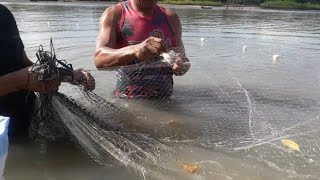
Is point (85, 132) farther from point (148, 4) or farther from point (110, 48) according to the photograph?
point (148, 4)

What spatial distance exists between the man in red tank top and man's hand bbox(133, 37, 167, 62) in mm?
559

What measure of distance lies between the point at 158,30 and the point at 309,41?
944 centimetres

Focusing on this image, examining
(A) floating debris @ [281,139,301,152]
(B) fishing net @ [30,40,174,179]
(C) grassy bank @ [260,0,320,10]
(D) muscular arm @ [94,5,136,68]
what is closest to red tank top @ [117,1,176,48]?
(D) muscular arm @ [94,5,136,68]

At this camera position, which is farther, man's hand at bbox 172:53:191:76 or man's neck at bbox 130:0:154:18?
man's neck at bbox 130:0:154:18

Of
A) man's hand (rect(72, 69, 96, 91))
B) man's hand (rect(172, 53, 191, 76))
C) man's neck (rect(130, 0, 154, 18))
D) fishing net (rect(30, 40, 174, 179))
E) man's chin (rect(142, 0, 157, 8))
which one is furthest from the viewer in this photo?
man's neck (rect(130, 0, 154, 18))

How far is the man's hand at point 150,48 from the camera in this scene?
3.88 m

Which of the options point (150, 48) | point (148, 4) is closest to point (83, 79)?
point (150, 48)

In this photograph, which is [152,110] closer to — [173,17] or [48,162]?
[173,17]

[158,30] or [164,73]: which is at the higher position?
[158,30]

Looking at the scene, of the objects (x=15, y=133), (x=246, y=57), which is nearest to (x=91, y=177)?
(x=15, y=133)

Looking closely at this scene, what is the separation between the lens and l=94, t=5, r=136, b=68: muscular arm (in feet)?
14.4

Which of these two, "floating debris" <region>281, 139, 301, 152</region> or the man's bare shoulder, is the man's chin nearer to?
the man's bare shoulder

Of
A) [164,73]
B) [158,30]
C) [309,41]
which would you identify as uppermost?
[158,30]

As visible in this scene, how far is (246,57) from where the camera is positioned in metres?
9.91
